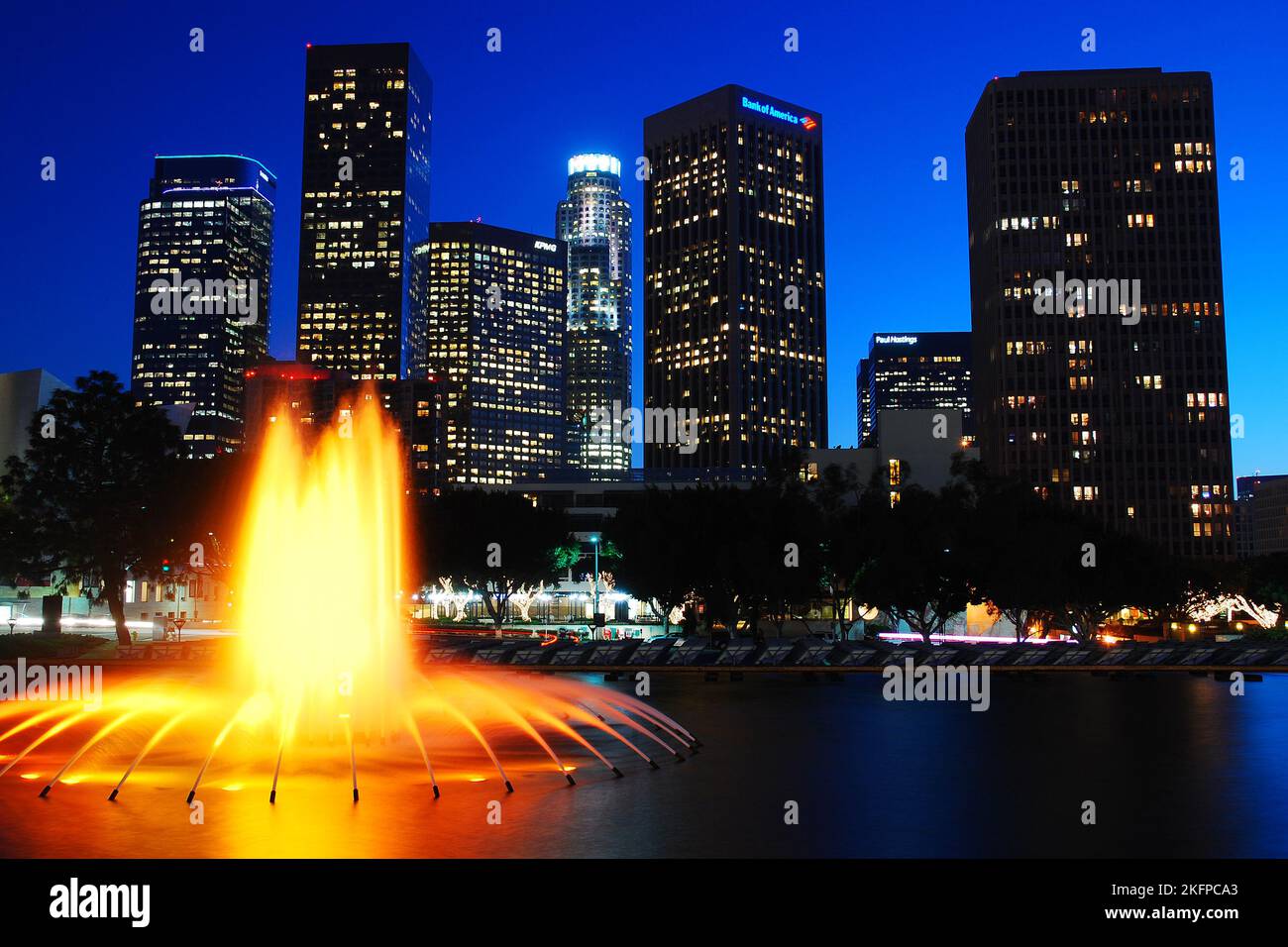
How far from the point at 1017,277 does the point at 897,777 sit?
16774 centimetres

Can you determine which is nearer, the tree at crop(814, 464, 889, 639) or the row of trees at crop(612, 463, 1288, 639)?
the row of trees at crop(612, 463, 1288, 639)

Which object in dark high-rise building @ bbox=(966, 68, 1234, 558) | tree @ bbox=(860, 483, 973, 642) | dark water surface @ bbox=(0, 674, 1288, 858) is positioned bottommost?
dark water surface @ bbox=(0, 674, 1288, 858)

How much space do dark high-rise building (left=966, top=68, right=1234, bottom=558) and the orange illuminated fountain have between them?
157 m

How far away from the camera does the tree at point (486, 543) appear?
79.5m

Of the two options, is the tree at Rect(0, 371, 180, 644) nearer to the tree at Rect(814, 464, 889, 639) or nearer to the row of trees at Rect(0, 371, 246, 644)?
the row of trees at Rect(0, 371, 246, 644)

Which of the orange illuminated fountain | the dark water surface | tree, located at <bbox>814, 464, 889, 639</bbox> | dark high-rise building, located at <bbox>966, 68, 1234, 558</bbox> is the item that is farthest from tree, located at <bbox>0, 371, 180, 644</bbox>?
dark high-rise building, located at <bbox>966, 68, 1234, 558</bbox>

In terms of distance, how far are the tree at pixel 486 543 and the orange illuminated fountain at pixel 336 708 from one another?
163ft

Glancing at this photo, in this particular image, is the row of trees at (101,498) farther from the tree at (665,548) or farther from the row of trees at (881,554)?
the row of trees at (881,554)

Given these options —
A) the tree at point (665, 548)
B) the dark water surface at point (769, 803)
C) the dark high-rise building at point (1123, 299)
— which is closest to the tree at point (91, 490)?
the tree at point (665, 548)

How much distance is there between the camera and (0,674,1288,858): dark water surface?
13438 mm

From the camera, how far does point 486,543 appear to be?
79.7 m

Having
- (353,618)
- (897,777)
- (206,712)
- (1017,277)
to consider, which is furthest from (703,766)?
(1017,277)

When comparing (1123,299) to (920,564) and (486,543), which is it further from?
(920,564)
